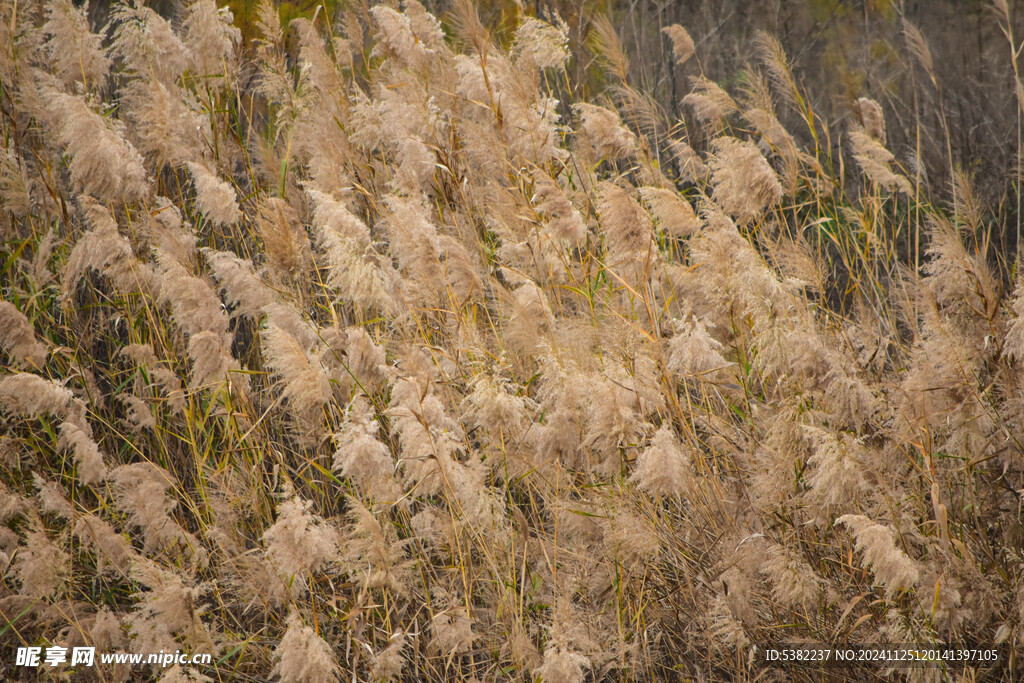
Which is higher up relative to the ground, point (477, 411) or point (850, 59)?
point (850, 59)

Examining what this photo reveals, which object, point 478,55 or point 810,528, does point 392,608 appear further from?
point 478,55

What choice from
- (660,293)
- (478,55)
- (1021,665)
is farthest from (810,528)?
(478,55)

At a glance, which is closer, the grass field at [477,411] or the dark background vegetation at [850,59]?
the grass field at [477,411]

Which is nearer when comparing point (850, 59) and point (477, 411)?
point (477, 411)

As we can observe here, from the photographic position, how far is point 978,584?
5.34 ft

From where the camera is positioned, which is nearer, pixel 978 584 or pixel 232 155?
pixel 978 584

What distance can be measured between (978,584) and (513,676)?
127 centimetres

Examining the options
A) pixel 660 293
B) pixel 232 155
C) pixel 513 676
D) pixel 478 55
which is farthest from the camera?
pixel 232 155

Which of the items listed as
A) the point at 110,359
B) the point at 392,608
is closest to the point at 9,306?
the point at 110,359

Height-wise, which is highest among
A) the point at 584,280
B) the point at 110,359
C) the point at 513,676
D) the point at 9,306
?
the point at 9,306

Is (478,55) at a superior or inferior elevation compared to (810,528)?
superior

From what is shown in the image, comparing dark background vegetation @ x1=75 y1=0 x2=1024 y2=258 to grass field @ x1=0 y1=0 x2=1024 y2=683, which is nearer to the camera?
grass field @ x1=0 y1=0 x2=1024 y2=683

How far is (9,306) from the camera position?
2.43m

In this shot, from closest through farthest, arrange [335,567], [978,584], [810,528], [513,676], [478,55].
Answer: [978,584] → [810,528] → [513,676] → [335,567] → [478,55]
